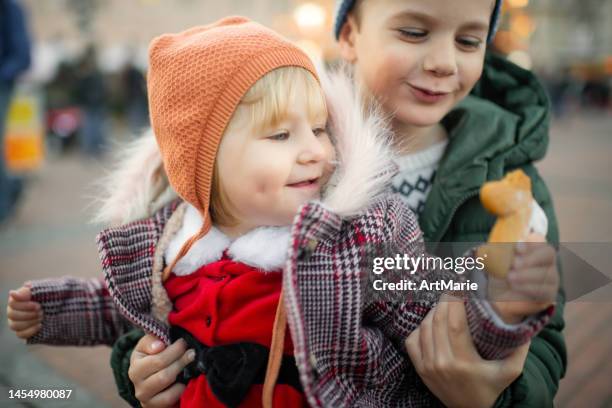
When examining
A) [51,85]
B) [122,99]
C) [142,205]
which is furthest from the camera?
[122,99]

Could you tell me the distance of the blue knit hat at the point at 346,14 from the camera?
1675mm

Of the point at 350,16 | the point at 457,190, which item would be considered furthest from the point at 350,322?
the point at 350,16

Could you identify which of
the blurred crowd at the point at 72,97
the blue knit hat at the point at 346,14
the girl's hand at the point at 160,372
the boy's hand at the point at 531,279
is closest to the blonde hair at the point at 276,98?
the blue knit hat at the point at 346,14

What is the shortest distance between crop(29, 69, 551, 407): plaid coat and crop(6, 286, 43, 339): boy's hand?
0.34m

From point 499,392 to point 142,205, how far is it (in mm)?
1100

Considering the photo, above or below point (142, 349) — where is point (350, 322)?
above

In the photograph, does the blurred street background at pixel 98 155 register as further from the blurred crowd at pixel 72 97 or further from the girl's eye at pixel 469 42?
the girl's eye at pixel 469 42

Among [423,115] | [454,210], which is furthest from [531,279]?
[423,115]

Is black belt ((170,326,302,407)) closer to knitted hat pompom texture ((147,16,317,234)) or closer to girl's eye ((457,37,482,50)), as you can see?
knitted hat pompom texture ((147,16,317,234))

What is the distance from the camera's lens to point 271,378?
1359mm

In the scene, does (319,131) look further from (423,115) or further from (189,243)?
(189,243)

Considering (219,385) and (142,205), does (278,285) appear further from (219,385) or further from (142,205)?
(142,205)

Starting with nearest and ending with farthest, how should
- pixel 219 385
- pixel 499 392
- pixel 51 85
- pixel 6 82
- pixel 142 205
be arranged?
pixel 499 392, pixel 219 385, pixel 142 205, pixel 6 82, pixel 51 85

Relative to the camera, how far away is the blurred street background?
3047 millimetres
